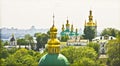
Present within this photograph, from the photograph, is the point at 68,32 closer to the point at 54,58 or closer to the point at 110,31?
the point at 110,31

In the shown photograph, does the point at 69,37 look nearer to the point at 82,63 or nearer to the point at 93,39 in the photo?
the point at 93,39

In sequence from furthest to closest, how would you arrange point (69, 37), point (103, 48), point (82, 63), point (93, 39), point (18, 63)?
point (69, 37)
point (93, 39)
point (103, 48)
point (18, 63)
point (82, 63)

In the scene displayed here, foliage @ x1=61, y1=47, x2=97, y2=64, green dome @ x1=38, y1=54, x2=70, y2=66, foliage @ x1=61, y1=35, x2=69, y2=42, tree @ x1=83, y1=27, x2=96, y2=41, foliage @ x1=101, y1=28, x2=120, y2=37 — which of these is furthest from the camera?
foliage @ x1=101, y1=28, x2=120, y2=37

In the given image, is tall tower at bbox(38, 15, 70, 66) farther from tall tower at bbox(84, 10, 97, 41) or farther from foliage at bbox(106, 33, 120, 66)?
tall tower at bbox(84, 10, 97, 41)

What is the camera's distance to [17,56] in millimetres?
47219

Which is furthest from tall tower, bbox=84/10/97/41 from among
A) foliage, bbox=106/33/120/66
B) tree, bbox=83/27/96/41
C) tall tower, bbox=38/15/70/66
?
tall tower, bbox=38/15/70/66

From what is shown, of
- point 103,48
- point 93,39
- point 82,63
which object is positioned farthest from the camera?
point 93,39

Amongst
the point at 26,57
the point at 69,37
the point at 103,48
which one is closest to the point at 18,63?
the point at 26,57

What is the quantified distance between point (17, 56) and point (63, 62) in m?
21.1

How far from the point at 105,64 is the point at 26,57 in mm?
6909

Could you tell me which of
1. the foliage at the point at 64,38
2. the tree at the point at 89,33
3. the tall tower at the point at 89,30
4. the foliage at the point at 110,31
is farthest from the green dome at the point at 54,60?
the foliage at the point at 110,31

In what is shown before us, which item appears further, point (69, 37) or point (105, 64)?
point (69, 37)

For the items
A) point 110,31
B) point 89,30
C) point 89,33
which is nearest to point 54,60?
point 89,30

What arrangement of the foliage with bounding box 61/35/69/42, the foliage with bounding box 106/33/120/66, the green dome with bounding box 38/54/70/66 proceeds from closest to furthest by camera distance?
1. the green dome with bounding box 38/54/70/66
2. the foliage with bounding box 106/33/120/66
3. the foliage with bounding box 61/35/69/42
